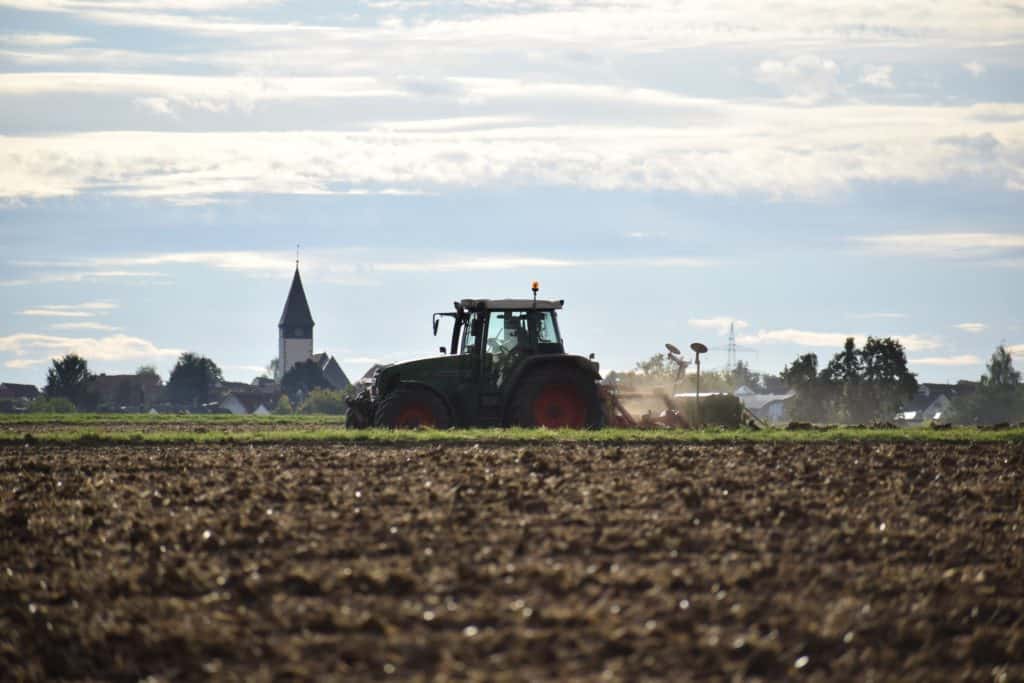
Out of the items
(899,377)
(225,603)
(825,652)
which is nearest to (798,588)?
(825,652)

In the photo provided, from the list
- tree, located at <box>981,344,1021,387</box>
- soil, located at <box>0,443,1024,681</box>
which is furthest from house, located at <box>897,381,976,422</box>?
soil, located at <box>0,443,1024,681</box>

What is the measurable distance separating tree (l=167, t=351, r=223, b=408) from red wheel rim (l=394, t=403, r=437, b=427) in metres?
158

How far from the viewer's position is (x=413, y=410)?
96.6 feet

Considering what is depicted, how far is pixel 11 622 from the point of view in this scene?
11586 mm

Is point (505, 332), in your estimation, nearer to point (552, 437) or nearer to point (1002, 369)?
point (552, 437)

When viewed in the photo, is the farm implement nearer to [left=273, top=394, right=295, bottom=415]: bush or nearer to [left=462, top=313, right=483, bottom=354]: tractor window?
[left=462, top=313, right=483, bottom=354]: tractor window

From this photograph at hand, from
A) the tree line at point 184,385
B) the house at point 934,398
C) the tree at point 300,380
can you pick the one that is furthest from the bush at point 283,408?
the house at point 934,398

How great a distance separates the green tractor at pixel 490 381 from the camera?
29109mm

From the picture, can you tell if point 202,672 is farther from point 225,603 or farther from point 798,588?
point 798,588

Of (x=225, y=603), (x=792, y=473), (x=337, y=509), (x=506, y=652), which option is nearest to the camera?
(x=506, y=652)

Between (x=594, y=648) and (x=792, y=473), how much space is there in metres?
10.3

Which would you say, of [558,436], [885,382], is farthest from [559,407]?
[885,382]

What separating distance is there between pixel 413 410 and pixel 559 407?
9.04ft

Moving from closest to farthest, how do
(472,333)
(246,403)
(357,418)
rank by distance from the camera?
1. (472,333)
2. (357,418)
3. (246,403)
